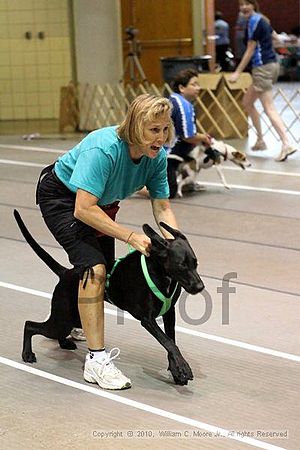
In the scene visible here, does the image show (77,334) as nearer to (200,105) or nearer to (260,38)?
(260,38)

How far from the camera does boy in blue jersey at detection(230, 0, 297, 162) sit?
8.53 metres

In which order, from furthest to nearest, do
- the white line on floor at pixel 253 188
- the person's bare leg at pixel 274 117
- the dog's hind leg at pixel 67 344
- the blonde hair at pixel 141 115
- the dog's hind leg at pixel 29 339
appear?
the person's bare leg at pixel 274 117 < the white line on floor at pixel 253 188 < the dog's hind leg at pixel 67 344 < the dog's hind leg at pixel 29 339 < the blonde hair at pixel 141 115

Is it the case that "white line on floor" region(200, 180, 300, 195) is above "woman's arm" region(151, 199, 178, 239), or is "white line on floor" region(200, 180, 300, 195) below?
below

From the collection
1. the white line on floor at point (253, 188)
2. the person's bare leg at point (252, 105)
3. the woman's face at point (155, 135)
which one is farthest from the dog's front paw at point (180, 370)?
the person's bare leg at point (252, 105)

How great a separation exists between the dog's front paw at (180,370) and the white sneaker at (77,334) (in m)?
0.69

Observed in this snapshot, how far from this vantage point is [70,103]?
37.5 ft

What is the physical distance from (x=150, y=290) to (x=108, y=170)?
0.46 meters

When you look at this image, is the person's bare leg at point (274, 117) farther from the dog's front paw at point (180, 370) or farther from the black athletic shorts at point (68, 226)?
the dog's front paw at point (180, 370)

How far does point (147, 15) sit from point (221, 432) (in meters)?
9.70

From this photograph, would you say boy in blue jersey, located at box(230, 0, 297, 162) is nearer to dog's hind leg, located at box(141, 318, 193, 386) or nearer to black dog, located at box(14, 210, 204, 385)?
black dog, located at box(14, 210, 204, 385)

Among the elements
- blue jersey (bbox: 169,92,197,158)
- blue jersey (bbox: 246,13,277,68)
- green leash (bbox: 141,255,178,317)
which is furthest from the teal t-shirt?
blue jersey (bbox: 246,13,277,68)

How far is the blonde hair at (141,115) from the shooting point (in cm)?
323

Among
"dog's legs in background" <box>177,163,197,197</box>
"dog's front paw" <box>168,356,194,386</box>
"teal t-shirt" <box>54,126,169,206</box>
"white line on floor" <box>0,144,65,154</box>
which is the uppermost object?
"teal t-shirt" <box>54,126,169,206</box>

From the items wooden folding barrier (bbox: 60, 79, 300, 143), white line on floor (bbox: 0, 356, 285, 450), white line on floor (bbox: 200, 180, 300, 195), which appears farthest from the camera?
wooden folding barrier (bbox: 60, 79, 300, 143)
